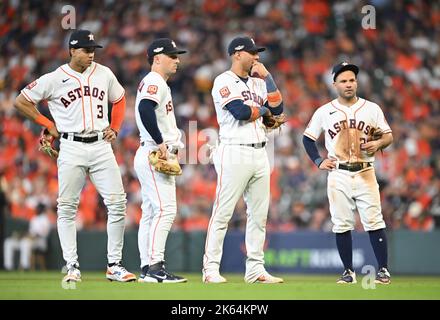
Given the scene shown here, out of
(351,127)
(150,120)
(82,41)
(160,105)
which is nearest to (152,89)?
(160,105)

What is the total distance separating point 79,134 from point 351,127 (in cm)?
258

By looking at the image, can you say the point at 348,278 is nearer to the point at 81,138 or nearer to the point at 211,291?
the point at 211,291

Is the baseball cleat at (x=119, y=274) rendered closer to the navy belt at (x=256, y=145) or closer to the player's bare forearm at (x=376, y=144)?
the navy belt at (x=256, y=145)

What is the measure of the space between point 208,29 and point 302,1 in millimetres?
2128

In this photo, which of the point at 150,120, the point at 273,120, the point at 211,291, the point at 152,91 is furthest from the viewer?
the point at 273,120

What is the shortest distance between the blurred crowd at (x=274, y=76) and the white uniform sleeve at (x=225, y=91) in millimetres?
5602

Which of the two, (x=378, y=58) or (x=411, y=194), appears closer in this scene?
(x=411, y=194)

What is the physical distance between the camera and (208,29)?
1950 centimetres

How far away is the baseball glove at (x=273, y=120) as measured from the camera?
28.7 ft

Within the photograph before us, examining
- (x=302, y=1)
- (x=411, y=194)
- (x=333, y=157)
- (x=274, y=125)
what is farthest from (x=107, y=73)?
(x=302, y=1)

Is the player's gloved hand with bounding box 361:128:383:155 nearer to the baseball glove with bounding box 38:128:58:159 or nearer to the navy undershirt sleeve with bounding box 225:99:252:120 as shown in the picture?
the navy undershirt sleeve with bounding box 225:99:252:120

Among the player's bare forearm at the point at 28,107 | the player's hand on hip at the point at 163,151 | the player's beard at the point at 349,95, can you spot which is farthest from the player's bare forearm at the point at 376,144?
the player's bare forearm at the point at 28,107

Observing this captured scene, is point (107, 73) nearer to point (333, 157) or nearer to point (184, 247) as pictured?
point (333, 157)

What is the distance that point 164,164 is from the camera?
838 cm
